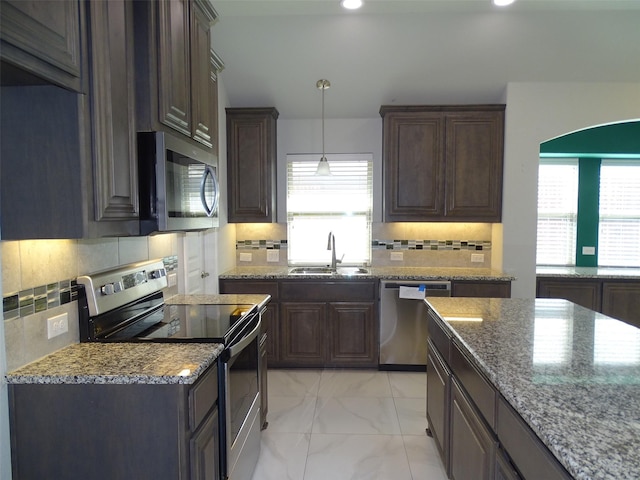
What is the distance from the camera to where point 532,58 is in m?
3.37

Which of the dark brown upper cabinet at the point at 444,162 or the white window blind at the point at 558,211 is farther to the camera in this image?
the white window blind at the point at 558,211

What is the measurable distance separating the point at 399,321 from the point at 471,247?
1232mm

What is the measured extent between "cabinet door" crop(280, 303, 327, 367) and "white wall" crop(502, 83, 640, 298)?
1.88m

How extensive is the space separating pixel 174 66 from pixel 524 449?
76.4 inches

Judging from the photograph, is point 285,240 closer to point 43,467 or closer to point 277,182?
point 277,182

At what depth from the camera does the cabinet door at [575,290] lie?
156 inches

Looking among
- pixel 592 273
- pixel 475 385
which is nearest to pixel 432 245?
pixel 592 273

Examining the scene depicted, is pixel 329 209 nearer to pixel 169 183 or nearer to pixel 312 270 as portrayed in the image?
pixel 312 270

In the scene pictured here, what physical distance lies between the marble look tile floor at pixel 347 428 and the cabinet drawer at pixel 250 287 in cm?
76

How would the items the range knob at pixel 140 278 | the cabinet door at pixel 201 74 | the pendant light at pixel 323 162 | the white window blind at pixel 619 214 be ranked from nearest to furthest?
the cabinet door at pixel 201 74 → the range knob at pixel 140 278 → the pendant light at pixel 323 162 → the white window blind at pixel 619 214

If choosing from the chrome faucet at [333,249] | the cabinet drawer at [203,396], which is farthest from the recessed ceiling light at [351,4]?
the cabinet drawer at [203,396]

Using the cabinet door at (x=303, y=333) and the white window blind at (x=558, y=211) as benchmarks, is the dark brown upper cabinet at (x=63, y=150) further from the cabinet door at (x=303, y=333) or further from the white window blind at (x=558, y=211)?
the white window blind at (x=558, y=211)

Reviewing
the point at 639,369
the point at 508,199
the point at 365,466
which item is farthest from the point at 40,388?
the point at 508,199

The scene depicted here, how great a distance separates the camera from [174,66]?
1.71 meters
